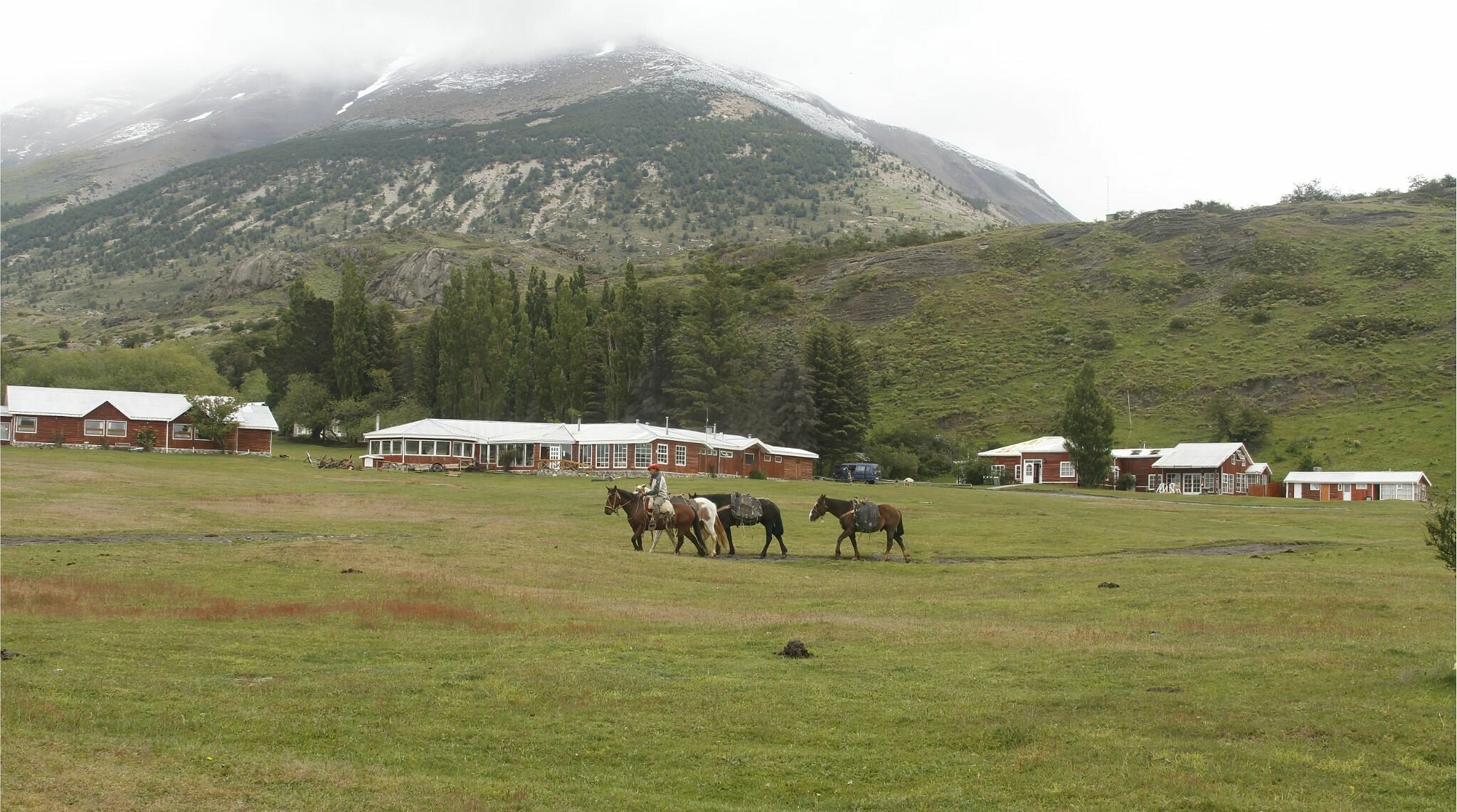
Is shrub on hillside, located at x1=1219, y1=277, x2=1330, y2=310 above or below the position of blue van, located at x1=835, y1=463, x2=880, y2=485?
above

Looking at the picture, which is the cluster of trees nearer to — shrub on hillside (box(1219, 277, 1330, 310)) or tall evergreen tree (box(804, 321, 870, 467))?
tall evergreen tree (box(804, 321, 870, 467))

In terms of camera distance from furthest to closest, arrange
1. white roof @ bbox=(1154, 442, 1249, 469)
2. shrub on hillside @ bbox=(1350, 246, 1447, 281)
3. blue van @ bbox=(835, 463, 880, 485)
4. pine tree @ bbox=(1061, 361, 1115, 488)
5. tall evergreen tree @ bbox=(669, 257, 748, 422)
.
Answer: shrub on hillside @ bbox=(1350, 246, 1447, 281) < tall evergreen tree @ bbox=(669, 257, 748, 422) < white roof @ bbox=(1154, 442, 1249, 469) < blue van @ bbox=(835, 463, 880, 485) < pine tree @ bbox=(1061, 361, 1115, 488)

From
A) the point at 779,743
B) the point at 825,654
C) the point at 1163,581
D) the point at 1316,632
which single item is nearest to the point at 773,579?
the point at 1163,581

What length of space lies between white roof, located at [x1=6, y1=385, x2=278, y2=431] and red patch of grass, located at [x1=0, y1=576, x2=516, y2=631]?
6889 cm

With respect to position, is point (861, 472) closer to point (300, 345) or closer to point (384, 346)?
point (384, 346)

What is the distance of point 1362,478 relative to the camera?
283 ft

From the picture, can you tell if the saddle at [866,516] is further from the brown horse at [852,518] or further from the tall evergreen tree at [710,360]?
the tall evergreen tree at [710,360]

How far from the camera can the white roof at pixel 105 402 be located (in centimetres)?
8206

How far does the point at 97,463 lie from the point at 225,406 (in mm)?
18807

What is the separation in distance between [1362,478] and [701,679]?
86.1m

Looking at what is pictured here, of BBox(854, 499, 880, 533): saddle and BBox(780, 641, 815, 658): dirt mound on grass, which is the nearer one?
BBox(780, 641, 815, 658): dirt mound on grass

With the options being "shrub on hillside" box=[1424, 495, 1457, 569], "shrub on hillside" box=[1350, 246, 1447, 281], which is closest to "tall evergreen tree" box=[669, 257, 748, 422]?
"shrub on hillside" box=[1350, 246, 1447, 281]

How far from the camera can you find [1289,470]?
98.1 metres

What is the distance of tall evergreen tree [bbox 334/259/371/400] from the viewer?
11044cm
